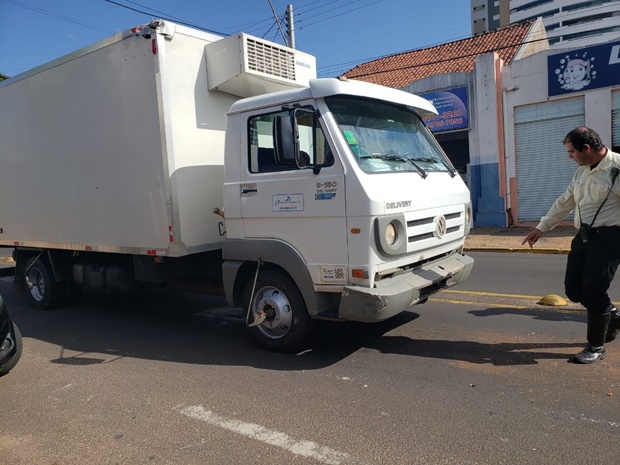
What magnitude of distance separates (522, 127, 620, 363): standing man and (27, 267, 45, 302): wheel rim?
7270 millimetres

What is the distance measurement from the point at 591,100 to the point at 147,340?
14.5m

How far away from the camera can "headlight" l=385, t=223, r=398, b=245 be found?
407 centimetres

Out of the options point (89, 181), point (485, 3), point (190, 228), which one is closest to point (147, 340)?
point (190, 228)

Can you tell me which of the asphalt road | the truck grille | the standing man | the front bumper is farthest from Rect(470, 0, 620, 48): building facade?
the front bumper

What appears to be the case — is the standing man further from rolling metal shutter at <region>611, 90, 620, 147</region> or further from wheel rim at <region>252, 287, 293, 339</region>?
rolling metal shutter at <region>611, 90, 620, 147</region>

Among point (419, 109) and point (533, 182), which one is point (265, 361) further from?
point (533, 182)

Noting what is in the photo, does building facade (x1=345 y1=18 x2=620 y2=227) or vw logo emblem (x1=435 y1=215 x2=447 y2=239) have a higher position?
building facade (x1=345 y1=18 x2=620 y2=227)

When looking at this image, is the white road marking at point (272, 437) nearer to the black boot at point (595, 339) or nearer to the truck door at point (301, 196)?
the truck door at point (301, 196)

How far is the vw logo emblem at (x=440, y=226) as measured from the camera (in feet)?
15.2

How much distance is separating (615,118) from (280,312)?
45.8ft

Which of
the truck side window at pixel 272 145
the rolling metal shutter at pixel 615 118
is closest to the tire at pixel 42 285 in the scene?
the truck side window at pixel 272 145

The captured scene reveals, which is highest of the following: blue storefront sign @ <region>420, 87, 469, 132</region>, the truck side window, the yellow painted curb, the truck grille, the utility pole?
the utility pole

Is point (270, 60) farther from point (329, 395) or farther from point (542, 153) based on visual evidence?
point (542, 153)

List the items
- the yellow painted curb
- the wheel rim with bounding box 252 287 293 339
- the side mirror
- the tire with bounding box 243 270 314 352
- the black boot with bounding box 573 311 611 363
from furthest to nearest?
the yellow painted curb
the wheel rim with bounding box 252 287 293 339
the tire with bounding box 243 270 314 352
the side mirror
the black boot with bounding box 573 311 611 363
